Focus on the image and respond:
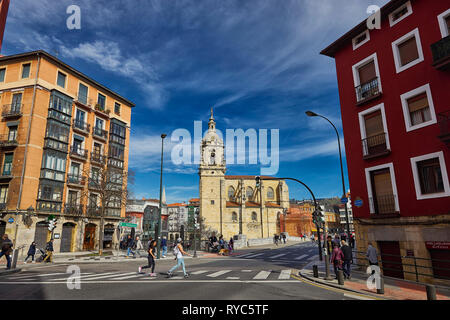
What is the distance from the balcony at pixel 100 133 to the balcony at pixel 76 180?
4980mm

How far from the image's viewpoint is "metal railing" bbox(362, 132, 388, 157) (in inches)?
516

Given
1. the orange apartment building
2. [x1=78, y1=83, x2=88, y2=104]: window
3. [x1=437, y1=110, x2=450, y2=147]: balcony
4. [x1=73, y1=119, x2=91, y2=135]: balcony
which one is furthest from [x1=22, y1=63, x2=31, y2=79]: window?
[x1=437, y1=110, x2=450, y2=147]: balcony

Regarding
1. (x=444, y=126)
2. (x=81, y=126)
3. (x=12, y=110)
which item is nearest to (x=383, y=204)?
(x=444, y=126)

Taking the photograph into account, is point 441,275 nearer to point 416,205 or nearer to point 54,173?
point 416,205

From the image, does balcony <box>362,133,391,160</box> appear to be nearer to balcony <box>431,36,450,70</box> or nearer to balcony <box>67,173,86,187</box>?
balcony <box>431,36,450,70</box>

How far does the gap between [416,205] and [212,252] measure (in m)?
22.0

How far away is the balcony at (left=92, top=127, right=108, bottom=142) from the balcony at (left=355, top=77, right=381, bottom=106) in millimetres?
26864

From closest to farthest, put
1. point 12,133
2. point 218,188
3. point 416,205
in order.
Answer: point 416,205, point 12,133, point 218,188

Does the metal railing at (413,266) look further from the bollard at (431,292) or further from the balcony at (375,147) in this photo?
the balcony at (375,147)

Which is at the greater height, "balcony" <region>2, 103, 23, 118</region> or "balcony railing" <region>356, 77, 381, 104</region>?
"balcony" <region>2, 103, 23, 118</region>

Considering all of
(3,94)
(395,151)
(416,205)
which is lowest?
(416,205)

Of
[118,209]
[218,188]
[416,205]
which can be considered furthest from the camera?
[218,188]

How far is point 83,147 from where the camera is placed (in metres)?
28.9
